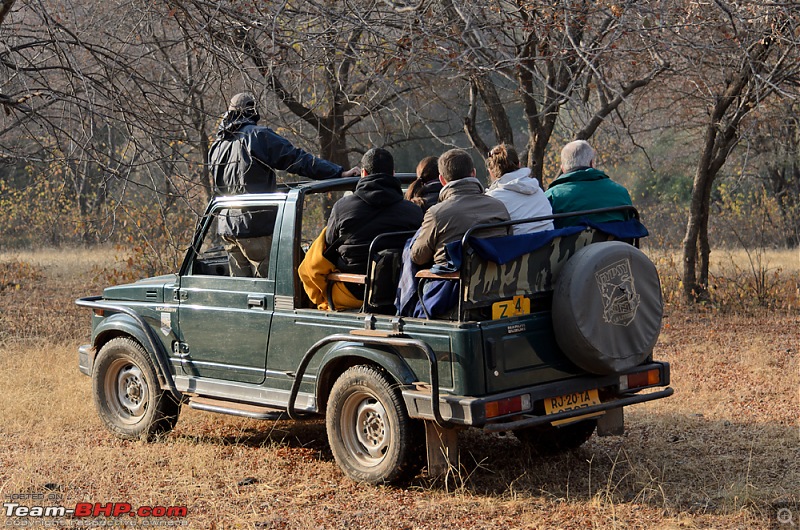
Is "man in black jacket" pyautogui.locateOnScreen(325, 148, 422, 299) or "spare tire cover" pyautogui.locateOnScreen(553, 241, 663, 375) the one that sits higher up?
"man in black jacket" pyautogui.locateOnScreen(325, 148, 422, 299)

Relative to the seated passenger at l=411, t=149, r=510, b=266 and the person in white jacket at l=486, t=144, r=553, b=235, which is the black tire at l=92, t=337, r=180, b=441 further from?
the person in white jacket at l=486, t=144, r=553, b=235

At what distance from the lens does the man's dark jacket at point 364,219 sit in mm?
5938

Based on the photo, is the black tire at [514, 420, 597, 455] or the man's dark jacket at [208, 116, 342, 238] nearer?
the black tire at [514, 420, 597, 455]

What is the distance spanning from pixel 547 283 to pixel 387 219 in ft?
3.57

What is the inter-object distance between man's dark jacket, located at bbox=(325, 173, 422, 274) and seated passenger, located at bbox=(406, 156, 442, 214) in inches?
16.1

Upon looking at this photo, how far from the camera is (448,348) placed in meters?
5.18

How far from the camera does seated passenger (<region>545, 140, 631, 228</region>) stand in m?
6.20

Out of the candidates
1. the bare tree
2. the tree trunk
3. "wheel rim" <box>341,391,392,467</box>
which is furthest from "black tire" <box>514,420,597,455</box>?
the tree trunk

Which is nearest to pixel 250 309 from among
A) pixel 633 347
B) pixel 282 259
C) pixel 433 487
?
pixel 282 259

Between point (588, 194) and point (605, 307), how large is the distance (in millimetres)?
1064

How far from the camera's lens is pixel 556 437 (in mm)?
6473

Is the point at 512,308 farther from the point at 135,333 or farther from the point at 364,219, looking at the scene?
the point at 135,333

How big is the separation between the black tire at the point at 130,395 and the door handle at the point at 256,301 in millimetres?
1148

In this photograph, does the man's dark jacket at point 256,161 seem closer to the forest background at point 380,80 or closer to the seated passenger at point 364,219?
the forest background at point 380,80
